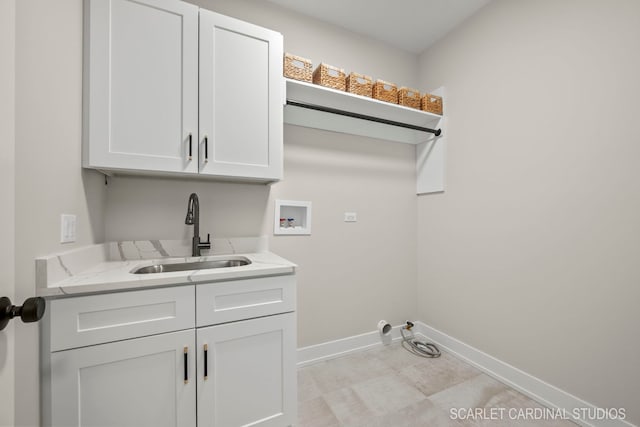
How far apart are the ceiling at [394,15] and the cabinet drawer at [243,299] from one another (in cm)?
208

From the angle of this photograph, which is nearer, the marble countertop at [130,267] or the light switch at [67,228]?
the marble countertop at [130,267]

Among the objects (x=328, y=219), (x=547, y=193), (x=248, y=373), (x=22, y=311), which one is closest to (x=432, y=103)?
(x=547, y=193)

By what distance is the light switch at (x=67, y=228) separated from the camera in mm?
1036

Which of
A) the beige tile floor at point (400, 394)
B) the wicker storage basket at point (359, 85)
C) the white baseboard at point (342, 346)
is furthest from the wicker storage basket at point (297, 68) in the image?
the beige tile floor at point (400, 394)

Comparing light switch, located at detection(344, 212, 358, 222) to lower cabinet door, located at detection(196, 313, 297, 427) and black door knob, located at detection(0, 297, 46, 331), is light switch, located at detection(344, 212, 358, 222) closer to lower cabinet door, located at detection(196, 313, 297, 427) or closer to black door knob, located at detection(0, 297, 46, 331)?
lower cabinet door, located at detection(196, 313, 297, 427)

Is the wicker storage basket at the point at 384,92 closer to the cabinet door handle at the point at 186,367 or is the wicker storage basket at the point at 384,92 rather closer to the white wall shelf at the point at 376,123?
the white wall shelf at the point at 376,123

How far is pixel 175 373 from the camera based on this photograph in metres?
1.10

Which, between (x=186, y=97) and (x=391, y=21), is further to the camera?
(x=391, y=21)

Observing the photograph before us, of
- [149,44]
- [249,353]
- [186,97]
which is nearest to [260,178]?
[186,97]

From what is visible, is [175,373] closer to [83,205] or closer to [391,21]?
[83,205]

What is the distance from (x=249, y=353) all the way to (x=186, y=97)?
4.46 feet

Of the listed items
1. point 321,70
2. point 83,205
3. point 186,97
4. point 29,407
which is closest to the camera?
point 29,407

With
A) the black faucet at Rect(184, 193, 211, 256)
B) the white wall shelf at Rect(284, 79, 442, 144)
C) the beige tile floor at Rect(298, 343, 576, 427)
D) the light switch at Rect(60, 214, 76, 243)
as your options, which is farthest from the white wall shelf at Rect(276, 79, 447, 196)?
the beige tile floor at Rect(298, 343, 576, 427)

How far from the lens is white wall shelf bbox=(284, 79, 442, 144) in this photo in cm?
186
